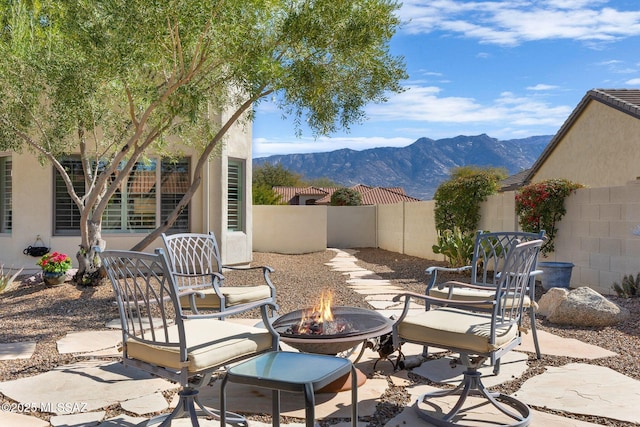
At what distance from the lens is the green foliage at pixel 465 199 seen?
11.6 m

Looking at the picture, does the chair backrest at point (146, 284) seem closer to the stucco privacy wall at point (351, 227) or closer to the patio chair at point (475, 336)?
the patio chair at point (475, 336)

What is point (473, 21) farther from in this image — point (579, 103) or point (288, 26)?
point (288, 26)

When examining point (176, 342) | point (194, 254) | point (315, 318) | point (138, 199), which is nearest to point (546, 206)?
point (194, 254)

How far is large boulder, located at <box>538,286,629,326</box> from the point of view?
573 cm

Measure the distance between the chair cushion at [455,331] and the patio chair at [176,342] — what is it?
898mm

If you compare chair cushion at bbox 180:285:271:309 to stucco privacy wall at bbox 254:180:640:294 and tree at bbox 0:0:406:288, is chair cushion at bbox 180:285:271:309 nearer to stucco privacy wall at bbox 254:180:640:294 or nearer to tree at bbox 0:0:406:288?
tree at bbox 0:0:406:288

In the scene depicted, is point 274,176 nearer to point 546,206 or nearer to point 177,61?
point 546,206

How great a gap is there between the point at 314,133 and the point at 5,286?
209 inches

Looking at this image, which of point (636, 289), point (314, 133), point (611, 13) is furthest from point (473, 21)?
point (636, 289)

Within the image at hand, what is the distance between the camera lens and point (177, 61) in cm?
719

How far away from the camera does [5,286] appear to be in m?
8.37

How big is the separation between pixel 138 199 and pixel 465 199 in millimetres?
6774

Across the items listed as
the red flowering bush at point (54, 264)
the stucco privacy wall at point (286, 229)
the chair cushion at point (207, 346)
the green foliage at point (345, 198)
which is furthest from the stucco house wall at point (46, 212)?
the green foliage at point (345, 198)

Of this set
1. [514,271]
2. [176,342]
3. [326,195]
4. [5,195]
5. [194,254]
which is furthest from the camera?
[326,195]
